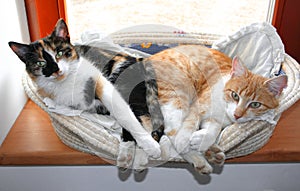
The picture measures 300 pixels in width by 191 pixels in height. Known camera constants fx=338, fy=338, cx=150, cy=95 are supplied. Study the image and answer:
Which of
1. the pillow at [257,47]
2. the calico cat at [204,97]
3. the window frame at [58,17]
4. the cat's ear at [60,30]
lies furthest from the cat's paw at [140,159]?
the window frame at [58,17]

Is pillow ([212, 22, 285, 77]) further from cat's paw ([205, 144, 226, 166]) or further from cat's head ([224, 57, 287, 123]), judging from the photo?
cat's paw ([205, 144, 226, 166])

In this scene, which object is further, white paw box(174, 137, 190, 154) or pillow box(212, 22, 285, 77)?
pillow box(212, 22, 285, 77)

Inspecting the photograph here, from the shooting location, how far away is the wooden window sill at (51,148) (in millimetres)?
1166

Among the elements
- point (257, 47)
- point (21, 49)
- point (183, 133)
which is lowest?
point (183, 133)

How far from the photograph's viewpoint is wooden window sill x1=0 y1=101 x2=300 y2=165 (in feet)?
3.83

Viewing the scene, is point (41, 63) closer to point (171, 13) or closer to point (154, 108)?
point (154, 108)

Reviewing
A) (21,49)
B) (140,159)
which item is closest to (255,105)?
(140,159)

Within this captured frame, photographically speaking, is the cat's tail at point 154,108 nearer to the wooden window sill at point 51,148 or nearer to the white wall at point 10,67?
the wooden window sill at point 51,148

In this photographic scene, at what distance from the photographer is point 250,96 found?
1.11m

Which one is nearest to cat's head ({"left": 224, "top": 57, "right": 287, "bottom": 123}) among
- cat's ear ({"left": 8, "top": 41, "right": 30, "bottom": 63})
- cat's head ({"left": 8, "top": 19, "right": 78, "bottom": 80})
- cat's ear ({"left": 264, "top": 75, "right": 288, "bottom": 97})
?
cat's ear ({"left": 264, "top": 75, "right": 288, "bottom": 97})

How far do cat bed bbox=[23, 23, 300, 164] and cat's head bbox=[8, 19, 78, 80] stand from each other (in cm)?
12

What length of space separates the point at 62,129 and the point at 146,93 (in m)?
0.31

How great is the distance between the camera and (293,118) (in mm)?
1407

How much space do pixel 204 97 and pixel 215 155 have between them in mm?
218
